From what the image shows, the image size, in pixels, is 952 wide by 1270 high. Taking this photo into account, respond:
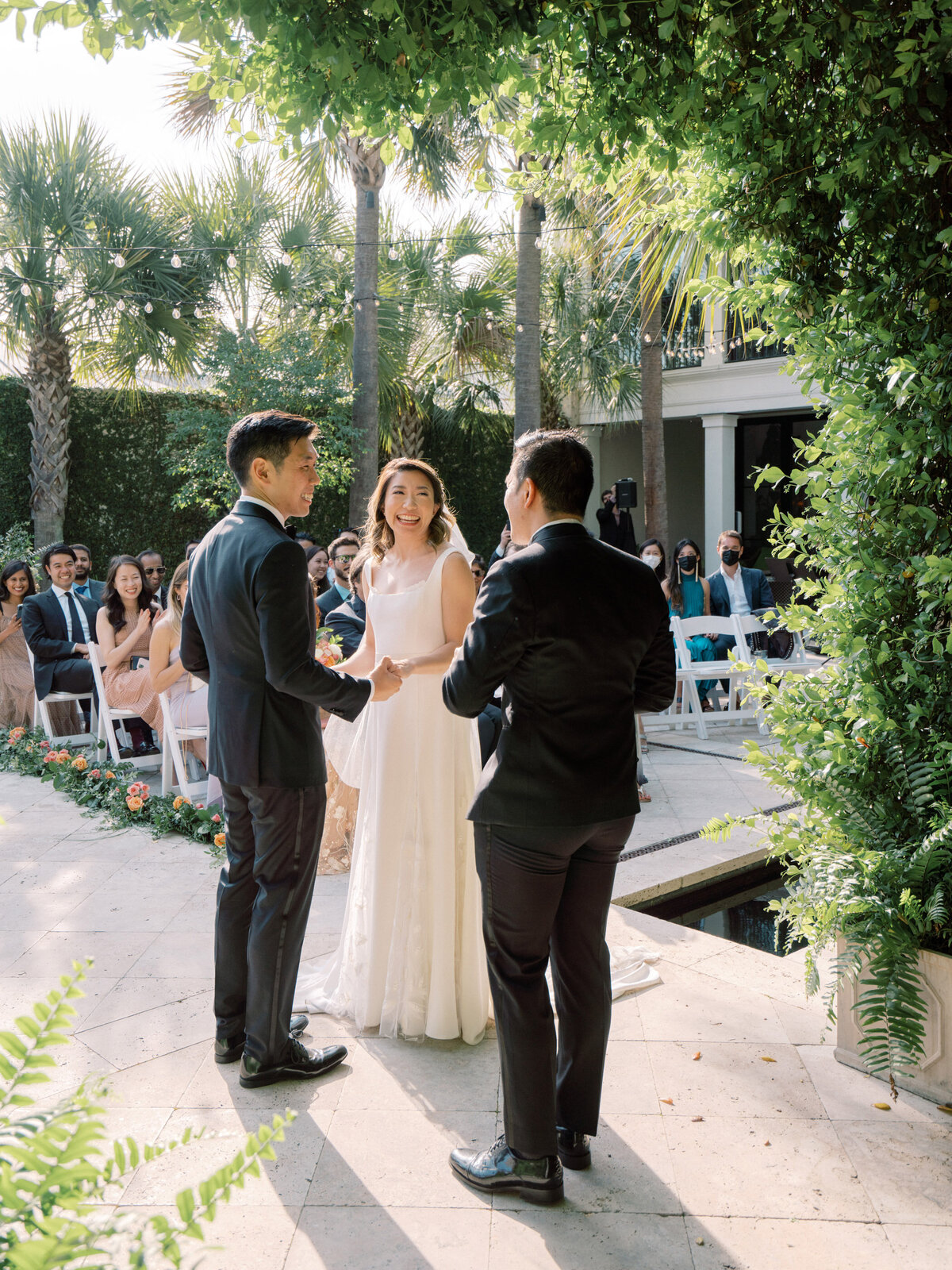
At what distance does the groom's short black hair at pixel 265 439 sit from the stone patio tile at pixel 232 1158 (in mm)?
1875

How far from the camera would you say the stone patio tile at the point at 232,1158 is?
8.63ft

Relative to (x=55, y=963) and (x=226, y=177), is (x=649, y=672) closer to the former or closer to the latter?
(x=55, y=963)

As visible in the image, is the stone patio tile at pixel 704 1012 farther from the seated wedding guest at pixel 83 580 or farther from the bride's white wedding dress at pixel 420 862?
the seated wedding guest at pixel 83 580

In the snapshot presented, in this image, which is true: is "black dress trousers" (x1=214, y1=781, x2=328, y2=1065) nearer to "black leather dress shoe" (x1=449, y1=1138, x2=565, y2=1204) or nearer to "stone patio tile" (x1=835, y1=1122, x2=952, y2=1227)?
"black leather dress shoe" (x1=449, y1=1138, x2=565, y2=1204)

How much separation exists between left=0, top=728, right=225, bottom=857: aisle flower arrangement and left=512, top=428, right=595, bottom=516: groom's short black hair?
358 cm

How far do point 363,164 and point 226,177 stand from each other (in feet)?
5.74

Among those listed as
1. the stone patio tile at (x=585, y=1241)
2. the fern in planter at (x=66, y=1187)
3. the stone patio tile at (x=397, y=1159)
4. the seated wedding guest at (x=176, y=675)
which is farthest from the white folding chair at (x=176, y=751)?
the fern in planter at (x=66, y=1187)

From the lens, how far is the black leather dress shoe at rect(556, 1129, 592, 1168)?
2.76 metres

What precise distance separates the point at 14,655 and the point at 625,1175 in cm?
778

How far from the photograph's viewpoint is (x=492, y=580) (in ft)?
8.18

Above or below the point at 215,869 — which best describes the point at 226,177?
above

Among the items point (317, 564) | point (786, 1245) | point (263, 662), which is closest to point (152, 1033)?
point (263, 662)

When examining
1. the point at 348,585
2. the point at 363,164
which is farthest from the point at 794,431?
the point at 348,585

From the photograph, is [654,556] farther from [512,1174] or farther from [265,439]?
[512,1174]
